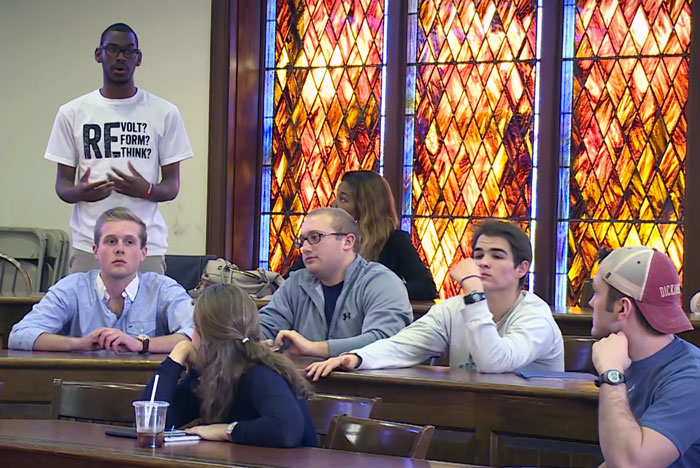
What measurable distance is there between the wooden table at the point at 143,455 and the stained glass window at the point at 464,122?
4122 millimetres

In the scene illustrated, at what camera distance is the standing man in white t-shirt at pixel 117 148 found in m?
4.37

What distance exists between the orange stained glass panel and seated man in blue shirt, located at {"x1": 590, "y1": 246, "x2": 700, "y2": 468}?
4241 mm

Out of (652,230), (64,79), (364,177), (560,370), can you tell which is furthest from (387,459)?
(64,79)

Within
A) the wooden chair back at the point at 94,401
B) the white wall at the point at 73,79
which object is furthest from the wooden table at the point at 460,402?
the white wall at the point at 73,79

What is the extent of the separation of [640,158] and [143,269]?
298cm

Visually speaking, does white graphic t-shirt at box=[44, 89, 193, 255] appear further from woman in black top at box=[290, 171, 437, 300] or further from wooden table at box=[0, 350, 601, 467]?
wooden table at box=[0, 350, 601, 467]

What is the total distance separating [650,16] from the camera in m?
6.11

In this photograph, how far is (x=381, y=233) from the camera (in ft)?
16.1

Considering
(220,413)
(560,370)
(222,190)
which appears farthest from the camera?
(222,190)

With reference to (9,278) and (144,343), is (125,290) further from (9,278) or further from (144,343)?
(9,278)

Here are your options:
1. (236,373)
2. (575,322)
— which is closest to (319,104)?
(575,322)

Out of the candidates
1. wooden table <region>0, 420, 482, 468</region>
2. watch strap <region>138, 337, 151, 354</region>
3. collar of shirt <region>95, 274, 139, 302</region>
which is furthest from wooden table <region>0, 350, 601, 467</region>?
wooden table <region>0, 420, 482, 468</region>

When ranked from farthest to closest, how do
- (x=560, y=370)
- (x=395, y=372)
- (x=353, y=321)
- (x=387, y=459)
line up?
(x=353, y=321), (x=560, y=370), (x=395, y=372), (x=387, y=459)

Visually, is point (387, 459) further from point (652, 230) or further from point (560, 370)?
point (652, 230)
